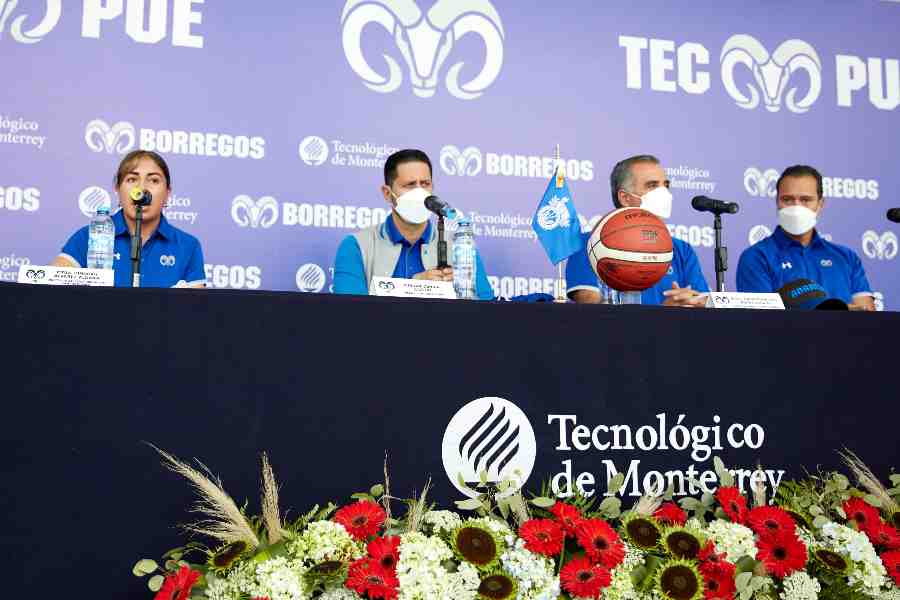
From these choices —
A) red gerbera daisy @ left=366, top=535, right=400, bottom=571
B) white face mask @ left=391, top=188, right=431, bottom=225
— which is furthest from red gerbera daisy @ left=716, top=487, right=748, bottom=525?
white face mask @ left=391, top=188, right=431, bottom=225

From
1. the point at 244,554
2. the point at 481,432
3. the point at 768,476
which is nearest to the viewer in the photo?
the point at 244,554

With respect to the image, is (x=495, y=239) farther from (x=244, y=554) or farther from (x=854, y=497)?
(x=244, y=554)

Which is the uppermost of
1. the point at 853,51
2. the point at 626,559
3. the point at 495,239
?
the point at 853,51

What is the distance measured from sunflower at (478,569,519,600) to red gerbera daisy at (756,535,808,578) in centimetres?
47

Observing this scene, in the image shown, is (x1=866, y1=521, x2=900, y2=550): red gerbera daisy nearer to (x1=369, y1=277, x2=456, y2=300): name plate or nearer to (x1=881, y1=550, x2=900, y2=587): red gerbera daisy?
(x1=881, y1=550, x2=900, y2=587): red gerbera daisy

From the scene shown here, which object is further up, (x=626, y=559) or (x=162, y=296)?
(x=162, y=296)

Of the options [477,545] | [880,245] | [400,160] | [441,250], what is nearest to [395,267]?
[400,160]

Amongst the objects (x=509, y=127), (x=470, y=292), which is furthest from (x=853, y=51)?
(x=470, y=292)

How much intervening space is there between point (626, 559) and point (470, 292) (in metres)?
1.16

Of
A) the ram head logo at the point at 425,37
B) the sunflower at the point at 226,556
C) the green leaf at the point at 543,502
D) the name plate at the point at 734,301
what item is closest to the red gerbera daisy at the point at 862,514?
the name plate at the point at 734,301

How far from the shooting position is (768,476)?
1.90 meters

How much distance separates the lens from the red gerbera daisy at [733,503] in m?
1.75

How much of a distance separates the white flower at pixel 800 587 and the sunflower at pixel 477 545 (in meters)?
→ 0.52

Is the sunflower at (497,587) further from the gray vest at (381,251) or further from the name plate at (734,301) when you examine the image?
the gray vest at (381,251)
